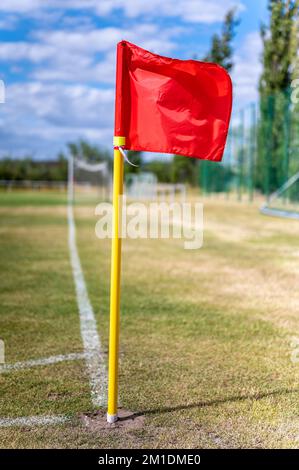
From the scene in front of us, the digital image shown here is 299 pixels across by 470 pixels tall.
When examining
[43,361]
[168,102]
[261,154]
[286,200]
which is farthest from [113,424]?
[261,154]

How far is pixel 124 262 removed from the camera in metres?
9.56

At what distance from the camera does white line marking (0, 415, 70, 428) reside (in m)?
3.31

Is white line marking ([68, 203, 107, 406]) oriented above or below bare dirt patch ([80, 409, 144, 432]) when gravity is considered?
below

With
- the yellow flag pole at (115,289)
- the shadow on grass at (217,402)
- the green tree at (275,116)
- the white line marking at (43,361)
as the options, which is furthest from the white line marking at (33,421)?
the green tree at (275,116)

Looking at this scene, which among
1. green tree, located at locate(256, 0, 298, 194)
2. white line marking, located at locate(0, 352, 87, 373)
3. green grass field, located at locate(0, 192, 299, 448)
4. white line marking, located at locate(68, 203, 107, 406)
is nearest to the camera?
green grass field, located at locate(0, 192, 299, 448)

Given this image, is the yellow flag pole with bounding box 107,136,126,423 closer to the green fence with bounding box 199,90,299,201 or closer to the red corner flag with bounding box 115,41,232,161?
the red corner flag with bounding box 115,41,232,161

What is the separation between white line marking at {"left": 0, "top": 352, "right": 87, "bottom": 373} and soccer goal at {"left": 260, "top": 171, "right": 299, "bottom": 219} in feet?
46.2

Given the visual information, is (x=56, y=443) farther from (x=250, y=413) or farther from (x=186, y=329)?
(x=186, y=329)

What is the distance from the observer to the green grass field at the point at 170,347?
325cm

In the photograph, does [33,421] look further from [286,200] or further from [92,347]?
[286,200]

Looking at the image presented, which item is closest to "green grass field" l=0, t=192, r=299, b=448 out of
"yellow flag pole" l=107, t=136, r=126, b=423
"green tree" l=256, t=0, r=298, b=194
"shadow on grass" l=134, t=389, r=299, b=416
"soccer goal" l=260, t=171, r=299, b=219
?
"shadow on grass" l=134, t=389, r=299, b=416

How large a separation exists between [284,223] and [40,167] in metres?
53.9
